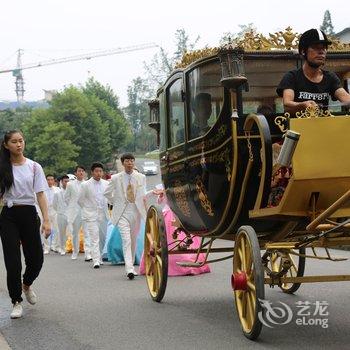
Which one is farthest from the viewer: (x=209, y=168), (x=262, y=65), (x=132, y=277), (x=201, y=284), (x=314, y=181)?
(x=132, y=277)

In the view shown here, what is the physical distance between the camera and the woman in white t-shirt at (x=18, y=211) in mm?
7188

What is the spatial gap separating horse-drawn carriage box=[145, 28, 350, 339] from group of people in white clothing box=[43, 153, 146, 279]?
9.27 feet

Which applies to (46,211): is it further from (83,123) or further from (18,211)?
(83,123)

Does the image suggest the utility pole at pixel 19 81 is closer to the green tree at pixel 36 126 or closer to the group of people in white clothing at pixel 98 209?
the green tree at pixel 36 126

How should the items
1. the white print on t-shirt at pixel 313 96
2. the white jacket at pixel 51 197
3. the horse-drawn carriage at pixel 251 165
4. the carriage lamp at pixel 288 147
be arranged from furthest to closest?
the white jacket at pixel 51 197 < the white print on t-shirt at pixel 313 96 < the horse-drawn carriage at pixel 251 165 < the carriage lamp at pixel 288 147

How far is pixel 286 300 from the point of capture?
753cm

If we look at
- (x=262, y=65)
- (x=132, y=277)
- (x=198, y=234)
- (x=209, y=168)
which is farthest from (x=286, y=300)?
(x=132, y=277)

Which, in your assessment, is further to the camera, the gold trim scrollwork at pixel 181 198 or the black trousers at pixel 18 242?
the gold trim scrollwork at pixel 181 198

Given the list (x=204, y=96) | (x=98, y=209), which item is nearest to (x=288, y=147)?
(x=204, y=96)

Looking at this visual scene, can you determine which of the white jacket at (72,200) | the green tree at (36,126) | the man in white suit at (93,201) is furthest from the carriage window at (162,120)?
the green tree at (36,126)

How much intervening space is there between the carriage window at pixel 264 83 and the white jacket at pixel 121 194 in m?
3.96

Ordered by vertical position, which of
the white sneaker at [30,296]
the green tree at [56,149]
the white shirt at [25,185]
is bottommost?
the green tree at [56,149]

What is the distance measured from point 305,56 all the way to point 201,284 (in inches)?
153

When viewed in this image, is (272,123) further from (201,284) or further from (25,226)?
(201,284)
